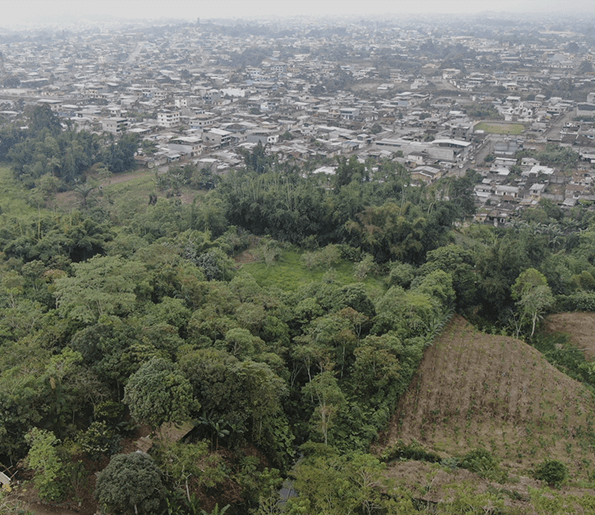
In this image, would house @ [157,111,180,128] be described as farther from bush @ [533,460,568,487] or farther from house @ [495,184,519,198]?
bush @ [533,460,568,487]

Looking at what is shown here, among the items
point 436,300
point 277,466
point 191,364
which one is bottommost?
point 277,466

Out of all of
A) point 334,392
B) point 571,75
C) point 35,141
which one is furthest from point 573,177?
point 571,75

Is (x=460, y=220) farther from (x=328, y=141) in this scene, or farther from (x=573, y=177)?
(x=328, y=141)

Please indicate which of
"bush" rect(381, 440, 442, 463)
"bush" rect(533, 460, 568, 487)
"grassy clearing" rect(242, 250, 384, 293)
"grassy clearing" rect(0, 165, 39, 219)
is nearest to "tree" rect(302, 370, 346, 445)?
"bush" rect(381, 440, 442, 463)

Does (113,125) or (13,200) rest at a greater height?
(113,125)

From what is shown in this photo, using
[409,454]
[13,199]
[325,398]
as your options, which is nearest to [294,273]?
[325,398]

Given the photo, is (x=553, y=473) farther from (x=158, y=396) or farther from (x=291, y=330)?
(x=158, y=396)

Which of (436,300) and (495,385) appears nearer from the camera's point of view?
(495,385)
